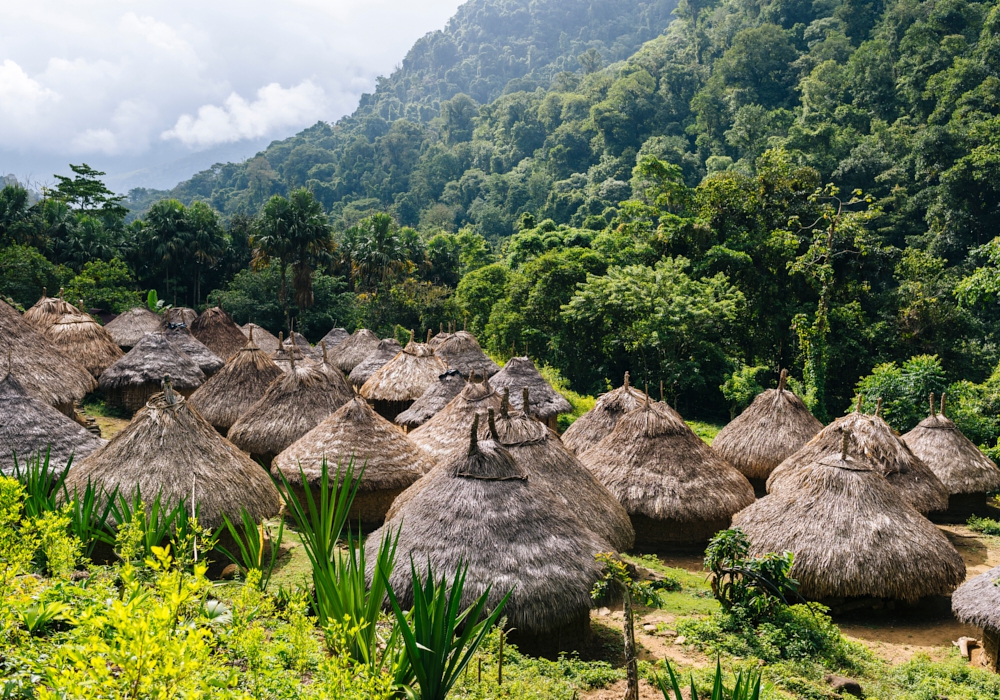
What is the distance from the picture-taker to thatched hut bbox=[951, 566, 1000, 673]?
331 inches

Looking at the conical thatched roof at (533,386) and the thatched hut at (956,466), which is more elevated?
the conical thatched roof at (533,386)

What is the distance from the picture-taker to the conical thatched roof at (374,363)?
2520 centimetres

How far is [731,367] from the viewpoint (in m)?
25.0

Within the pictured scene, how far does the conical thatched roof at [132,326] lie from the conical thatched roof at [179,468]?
1730cm

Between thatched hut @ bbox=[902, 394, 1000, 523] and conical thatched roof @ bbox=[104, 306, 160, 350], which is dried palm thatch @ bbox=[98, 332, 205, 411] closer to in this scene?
conical thatched roof @ bbox=[104, 306, 160, 350]

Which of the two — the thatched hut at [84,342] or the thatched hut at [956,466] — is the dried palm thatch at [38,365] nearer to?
the thatched hut at [84,342]

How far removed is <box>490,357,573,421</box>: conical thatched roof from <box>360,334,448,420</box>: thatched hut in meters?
2.07

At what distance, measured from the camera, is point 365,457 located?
39.6 ft

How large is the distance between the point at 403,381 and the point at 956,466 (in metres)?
13.6

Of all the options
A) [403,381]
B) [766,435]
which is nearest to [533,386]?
[403,381]

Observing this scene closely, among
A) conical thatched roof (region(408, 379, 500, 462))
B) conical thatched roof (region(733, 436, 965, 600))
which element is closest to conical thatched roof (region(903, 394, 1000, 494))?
conical thatched roof (region(733, 436, 965, 600))

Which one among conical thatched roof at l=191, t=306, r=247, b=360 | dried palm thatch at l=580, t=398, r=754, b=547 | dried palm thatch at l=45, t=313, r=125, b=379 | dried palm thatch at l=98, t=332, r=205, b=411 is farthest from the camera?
conical thatched roof at l=191, t=306, r=247, b=360

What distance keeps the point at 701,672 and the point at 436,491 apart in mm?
3549

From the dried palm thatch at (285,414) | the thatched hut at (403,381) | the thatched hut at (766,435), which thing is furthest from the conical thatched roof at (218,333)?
the thatched hut at (766,435)
